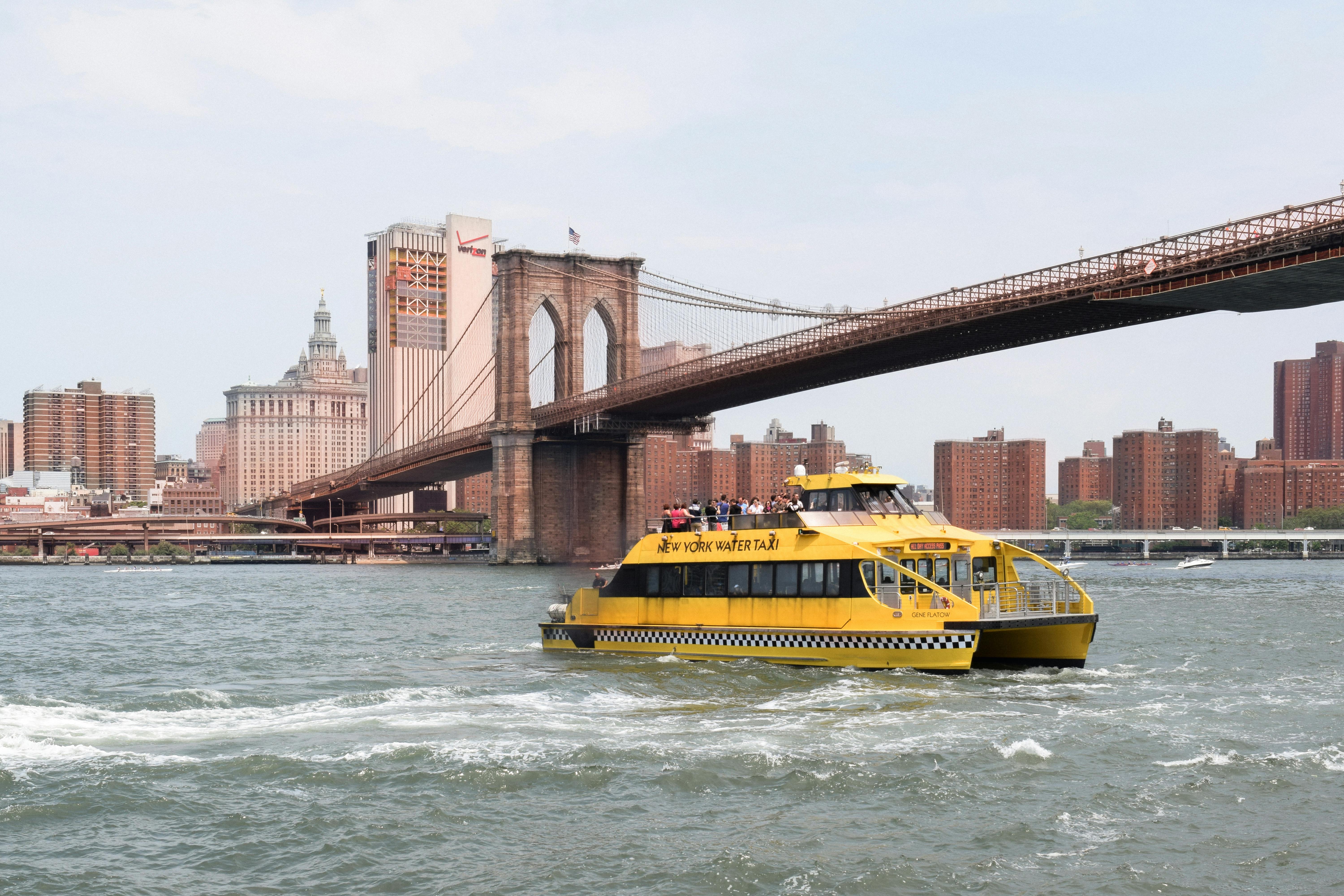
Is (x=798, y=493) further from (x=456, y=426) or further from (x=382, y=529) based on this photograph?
(x=456, y=426)

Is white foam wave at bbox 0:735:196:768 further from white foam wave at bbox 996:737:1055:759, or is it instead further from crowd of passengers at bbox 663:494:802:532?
crowd of passengers at bbox 663:494:802:532

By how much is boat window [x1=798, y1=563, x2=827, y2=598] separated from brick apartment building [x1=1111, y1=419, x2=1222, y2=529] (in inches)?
6022

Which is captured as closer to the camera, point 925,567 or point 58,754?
point 58,754

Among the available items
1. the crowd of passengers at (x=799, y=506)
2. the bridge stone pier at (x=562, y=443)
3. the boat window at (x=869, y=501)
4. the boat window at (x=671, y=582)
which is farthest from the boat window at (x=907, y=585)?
→ the bridge stone pier at (x=562, y=443)

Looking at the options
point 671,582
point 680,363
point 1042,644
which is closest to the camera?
point 1042,644

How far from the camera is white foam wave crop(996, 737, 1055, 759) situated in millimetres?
14867

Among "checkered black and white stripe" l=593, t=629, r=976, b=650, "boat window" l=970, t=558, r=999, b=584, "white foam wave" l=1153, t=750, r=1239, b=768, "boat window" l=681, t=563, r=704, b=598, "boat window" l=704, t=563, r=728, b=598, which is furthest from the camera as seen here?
"boat window" l=681, t=563, r=704, b=598

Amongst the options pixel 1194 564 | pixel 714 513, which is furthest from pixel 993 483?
pixel 714 513

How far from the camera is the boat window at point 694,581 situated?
76.8 feet

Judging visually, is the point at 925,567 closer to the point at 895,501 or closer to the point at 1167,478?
the point at 895,501

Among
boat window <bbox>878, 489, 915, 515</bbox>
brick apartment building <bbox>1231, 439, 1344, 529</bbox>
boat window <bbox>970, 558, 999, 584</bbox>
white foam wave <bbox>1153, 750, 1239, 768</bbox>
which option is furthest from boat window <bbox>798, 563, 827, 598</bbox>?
brick apartment building <bbox>1231, 439, 1344, 529</bbox>

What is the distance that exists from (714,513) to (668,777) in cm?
1087

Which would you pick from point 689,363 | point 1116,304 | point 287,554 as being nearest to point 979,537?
point 1116,304

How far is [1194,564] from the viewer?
102m
